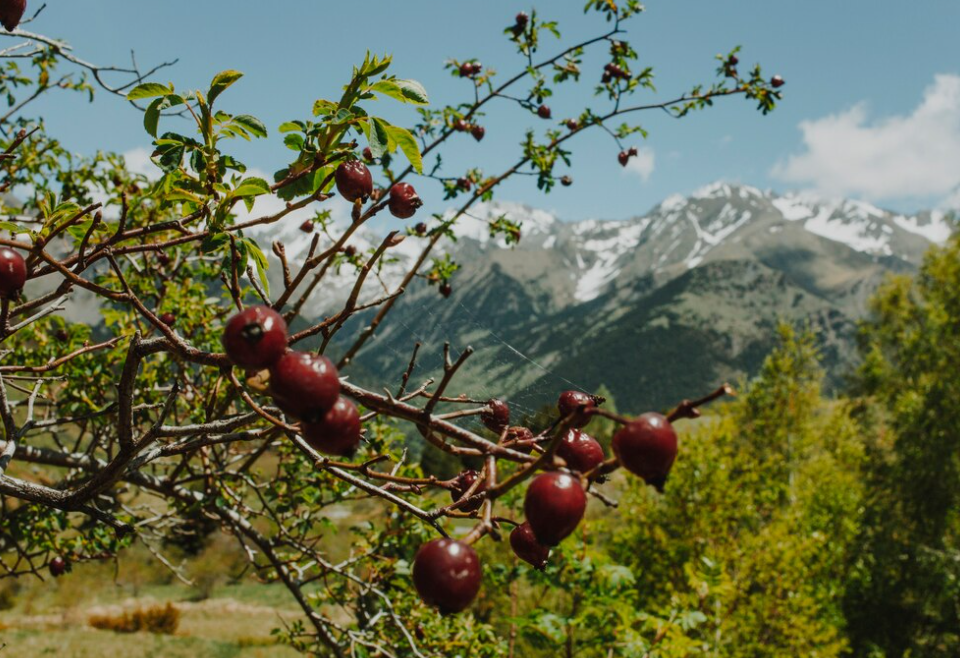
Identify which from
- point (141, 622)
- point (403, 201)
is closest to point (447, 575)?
point (403, 201)

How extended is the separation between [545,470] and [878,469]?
27.4 meters

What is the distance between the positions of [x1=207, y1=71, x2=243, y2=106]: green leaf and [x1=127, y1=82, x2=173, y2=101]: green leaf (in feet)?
0.47

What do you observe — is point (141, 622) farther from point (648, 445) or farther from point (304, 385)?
point (648, 445)

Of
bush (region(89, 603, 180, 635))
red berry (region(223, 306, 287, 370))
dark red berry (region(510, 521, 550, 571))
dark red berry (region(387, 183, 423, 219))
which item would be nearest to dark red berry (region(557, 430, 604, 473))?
dark red berry (region(510, 521, 550, 571))

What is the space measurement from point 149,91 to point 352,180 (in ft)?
2.32

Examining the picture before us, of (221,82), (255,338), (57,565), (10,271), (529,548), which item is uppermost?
(221,82)

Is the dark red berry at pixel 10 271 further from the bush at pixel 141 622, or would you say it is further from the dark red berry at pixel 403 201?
the bush at pixel 141 622

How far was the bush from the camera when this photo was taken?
99.1ft

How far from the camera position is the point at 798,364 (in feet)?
74.9

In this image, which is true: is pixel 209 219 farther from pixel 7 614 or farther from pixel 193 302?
pixel 7 614

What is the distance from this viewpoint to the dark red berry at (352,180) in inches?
71.6

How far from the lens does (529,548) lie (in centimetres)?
139

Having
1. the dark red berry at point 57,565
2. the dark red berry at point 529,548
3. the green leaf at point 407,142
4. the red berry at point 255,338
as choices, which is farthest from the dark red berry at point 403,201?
the dark red berry at point 57,565

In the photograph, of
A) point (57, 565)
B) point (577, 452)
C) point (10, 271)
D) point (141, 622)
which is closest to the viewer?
point (577, 452)
